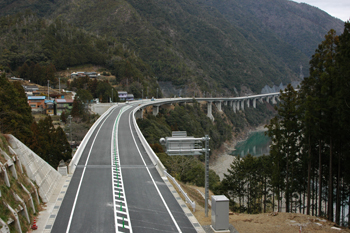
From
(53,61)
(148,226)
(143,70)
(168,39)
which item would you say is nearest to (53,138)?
(148,226)

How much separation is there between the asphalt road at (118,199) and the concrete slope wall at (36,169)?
1.19 metres

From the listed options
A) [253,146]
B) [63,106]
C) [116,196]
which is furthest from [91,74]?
[116,196]

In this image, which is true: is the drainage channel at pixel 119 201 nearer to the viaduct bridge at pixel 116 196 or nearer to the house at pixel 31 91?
the viaduct bridge at pixel 116 196

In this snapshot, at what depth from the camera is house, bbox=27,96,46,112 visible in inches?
2648

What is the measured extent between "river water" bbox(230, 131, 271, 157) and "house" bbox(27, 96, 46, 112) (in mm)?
48133

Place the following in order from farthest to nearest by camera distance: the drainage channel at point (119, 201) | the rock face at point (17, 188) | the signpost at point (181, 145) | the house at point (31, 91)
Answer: the house at point (31, 91)
the signpost at point (181, 145)
the drainage channel at point (119, 201)
the rock face at point (17, 188)

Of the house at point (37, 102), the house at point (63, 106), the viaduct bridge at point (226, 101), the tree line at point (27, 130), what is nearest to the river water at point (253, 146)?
the viaduct bridge at point (226, 101)

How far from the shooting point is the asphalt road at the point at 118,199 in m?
15.4

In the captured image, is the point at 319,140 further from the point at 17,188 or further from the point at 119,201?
the point at 17,188

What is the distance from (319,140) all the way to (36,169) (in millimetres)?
19617

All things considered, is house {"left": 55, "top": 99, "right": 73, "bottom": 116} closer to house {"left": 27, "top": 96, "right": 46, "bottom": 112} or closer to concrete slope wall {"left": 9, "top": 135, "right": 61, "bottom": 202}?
house {"left": 27, "top": 96, "right": 46, "bottom": 112}

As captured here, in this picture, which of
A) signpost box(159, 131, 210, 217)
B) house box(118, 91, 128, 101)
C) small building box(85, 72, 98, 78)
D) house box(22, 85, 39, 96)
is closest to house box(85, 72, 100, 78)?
Answer: small building box(85, 72, 98, 78)

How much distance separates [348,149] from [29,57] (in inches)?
4298

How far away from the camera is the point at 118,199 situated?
61.5 ft
